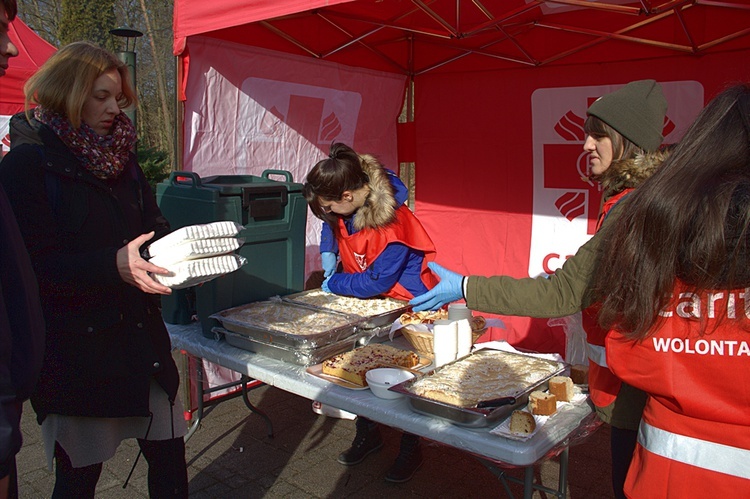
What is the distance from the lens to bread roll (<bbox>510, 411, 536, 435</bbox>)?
1715 mm

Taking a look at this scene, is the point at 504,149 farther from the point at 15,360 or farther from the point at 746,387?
the point at 15,360

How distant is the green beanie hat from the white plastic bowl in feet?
3.43

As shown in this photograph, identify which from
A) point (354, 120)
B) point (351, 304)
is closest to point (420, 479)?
point (351, 304)

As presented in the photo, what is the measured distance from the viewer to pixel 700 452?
120cm

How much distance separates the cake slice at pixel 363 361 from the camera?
210 centimetres

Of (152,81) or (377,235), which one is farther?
(152,81)

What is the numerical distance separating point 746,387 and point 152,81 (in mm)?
16585

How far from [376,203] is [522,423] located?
58.5 inches

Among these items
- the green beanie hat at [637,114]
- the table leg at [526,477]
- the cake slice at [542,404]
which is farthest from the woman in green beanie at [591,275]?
the table leg at [526,477]

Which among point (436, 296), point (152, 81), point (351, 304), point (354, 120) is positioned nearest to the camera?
point (436, 296)

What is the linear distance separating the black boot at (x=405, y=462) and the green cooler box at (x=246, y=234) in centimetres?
97

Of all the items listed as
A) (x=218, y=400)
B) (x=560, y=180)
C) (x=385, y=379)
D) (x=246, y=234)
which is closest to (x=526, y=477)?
(x=385, y=379)

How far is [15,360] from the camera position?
3.40ft

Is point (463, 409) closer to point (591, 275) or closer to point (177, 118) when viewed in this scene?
point (591, 275)
